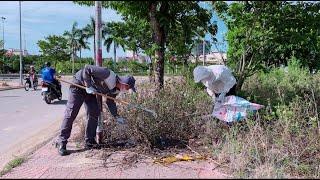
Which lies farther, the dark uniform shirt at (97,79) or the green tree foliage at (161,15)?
the green tree foliage at (161,15)

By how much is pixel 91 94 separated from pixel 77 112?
0.34 m

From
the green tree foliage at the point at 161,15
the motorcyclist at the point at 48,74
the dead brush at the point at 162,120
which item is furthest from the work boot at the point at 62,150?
the motorcyclist at the point at 48,74

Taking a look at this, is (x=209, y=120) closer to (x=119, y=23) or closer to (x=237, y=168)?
(x=237, y=168)

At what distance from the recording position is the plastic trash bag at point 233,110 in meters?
6.84

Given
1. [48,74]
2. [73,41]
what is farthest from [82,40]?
[48,74]

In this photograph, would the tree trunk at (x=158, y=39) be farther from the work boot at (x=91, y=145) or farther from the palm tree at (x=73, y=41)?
the palm tree at (x=73, y=41)

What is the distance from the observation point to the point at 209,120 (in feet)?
23.0

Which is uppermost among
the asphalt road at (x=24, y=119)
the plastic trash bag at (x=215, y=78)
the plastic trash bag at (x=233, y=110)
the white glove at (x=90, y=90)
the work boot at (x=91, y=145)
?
the plastic trash bag at (x=215, y=78)

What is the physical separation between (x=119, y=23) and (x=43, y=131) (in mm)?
4425

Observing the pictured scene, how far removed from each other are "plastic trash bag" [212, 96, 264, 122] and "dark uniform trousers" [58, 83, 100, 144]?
71.3 inches

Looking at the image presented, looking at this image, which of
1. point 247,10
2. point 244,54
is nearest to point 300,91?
point 244,54

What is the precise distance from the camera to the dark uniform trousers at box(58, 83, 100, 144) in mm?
6923

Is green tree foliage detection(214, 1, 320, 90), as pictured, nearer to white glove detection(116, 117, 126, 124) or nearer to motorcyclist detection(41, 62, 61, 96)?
white glove detection(116, 117, 126, 124)

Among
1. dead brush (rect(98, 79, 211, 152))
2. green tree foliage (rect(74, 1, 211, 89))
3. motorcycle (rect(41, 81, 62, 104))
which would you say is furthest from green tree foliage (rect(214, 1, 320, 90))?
motorcycle (rect(41, 81, 62, 104))
